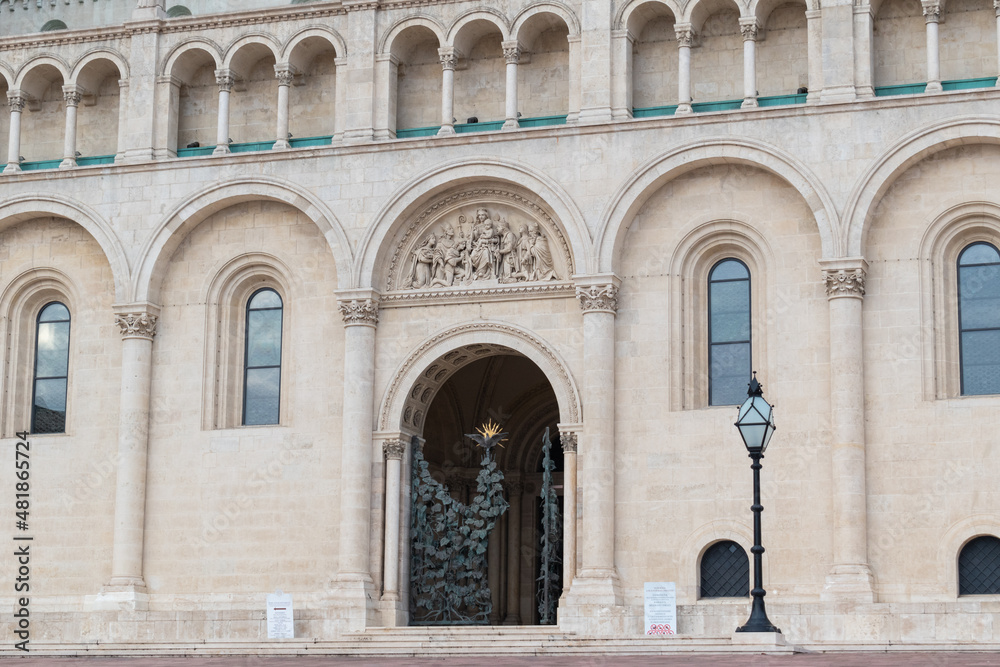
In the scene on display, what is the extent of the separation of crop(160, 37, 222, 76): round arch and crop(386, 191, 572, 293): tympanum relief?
6.43 m

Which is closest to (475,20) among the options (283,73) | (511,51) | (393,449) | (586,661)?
(511,51)

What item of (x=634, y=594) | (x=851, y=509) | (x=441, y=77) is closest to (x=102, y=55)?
(x=441, y=77)

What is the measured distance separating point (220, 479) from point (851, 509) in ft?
44.5

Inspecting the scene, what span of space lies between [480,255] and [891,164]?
28.7 ft

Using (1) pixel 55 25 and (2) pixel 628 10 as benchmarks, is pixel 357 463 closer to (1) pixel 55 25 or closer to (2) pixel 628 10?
(2) pixel 628 10

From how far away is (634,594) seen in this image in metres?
33.8

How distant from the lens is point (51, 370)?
39.2 meters

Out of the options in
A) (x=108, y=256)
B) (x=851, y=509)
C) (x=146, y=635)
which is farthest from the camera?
(x=108, y=256)

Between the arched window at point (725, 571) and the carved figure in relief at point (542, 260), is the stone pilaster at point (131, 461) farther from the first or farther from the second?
the arched window at point (725, 571)

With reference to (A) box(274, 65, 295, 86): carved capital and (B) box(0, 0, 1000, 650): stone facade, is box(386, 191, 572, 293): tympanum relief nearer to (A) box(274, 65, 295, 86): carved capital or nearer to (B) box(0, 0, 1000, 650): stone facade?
(B) box(0, 0, 1000, 650): stone facade

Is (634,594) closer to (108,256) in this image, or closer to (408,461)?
(408,461)

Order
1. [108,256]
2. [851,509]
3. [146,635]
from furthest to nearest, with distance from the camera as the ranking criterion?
1. [108,256]
2. [146,635]
3. [851,509]

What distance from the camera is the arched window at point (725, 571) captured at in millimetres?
33531

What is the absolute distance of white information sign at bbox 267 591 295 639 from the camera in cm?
3450
